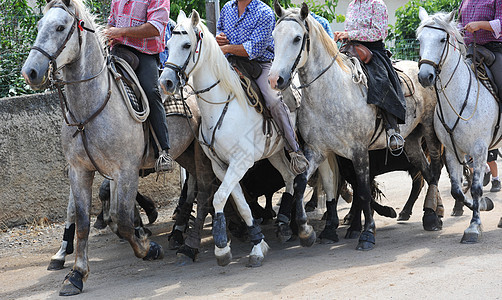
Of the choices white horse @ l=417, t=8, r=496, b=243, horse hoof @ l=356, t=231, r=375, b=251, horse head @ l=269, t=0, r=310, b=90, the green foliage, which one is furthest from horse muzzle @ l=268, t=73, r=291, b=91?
the green foliage

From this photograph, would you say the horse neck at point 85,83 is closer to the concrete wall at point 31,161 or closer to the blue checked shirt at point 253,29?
the blue checked shirt at point 253,29

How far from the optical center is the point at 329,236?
23.9 feet

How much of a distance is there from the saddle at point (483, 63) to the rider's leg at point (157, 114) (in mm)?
3319

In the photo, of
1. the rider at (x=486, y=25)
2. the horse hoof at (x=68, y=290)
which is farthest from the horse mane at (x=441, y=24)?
the horse hoof at (x=68, y=290)

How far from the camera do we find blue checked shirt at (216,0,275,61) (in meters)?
6.59

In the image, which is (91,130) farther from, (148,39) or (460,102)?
(460,102)

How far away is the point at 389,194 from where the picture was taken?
33.5ft

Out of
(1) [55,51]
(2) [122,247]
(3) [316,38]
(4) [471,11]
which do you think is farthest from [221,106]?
(4) [471,11]

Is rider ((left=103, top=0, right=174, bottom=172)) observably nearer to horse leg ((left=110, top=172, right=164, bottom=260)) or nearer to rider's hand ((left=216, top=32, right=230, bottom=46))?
horse leg ((left=110, top=172, right=164, bottom=260))

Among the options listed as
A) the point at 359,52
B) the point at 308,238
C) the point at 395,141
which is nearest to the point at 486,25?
the point at 359,52

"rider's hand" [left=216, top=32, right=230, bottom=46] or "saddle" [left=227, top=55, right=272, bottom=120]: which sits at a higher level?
"rider's hand" [left=216, top=32, right=230, bottom=46]

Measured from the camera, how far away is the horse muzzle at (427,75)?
6.45 m

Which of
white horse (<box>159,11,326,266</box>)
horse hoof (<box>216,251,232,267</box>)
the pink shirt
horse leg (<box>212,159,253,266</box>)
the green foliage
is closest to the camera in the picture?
white horse (<box>159,11,326,266</box>)

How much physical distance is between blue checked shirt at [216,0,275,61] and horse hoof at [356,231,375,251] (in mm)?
2054
